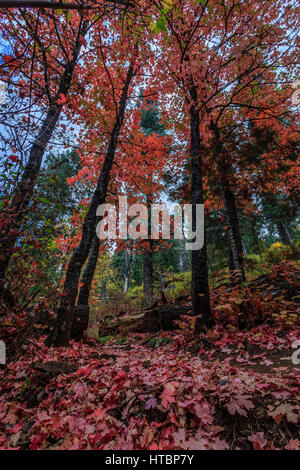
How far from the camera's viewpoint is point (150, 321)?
571 centimetres

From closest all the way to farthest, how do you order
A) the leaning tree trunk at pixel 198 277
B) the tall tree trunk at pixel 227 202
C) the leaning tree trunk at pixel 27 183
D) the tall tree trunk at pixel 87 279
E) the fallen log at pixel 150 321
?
1. the leaning tree trunk at pixel 27 183
2. the leaning tree trunk at pixel 198 277
3. the fallen log at pixel 150 321
4. the tall tree trunk at pixel 87 279
5. the tall tree trunk at pixel 227 202

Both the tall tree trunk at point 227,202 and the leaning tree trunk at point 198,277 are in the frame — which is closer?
the leaning tree trunk at point 198,277

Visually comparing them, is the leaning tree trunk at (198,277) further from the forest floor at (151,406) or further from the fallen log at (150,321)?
the forest floor at (151,406)

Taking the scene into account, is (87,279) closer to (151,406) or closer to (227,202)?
(151,406)

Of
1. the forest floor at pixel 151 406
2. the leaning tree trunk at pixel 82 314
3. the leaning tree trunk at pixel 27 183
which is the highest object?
the leaning tree trunk at pixel 27 183

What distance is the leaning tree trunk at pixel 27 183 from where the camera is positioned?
9.03 feet

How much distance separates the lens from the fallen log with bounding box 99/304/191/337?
5.39m

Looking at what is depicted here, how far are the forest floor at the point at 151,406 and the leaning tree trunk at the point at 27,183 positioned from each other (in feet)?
4.57

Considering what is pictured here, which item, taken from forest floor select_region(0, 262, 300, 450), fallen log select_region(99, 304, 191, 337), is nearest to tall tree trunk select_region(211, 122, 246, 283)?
fallen log select_region(99, 304, 191, 337)

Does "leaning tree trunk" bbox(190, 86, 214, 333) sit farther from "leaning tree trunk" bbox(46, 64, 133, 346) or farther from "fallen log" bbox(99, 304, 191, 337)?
"leaning tree trunk" bbox(46, 64, 133, 346)

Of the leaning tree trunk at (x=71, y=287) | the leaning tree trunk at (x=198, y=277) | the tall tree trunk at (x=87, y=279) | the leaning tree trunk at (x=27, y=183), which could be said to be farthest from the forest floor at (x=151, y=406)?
the tall tree trunk at (x=87, y=279)

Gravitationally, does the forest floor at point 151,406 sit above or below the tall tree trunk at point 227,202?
below
